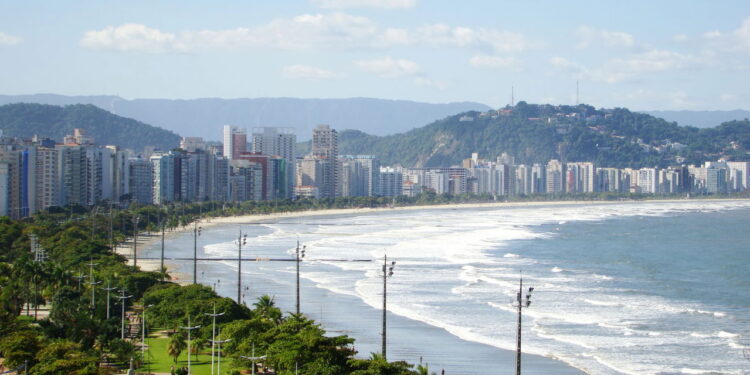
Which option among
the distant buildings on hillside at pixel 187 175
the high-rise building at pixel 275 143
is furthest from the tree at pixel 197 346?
the high-rise building at pixel 275 143

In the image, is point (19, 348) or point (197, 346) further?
point (197, 346)

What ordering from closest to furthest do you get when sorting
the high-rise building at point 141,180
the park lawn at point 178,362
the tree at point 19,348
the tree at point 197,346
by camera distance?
the tree at point 19,348, the park lawn at point 178,362, the tree at point 197,346, the high-rise building at point 141,180

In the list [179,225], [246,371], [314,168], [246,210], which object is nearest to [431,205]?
[314,168]

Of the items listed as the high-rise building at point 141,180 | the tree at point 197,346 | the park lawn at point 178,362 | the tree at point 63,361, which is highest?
the high-rise building at point 141,180

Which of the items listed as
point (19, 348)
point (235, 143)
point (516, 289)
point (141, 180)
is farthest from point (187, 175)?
point (19, 348)

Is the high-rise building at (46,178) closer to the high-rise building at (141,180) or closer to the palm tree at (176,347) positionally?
the high-rise building at (141,180)

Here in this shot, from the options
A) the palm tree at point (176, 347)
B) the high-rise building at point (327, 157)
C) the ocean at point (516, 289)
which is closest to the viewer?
the palm tree at point (176, 347)

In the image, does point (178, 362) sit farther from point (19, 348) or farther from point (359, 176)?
point (359, 176)
